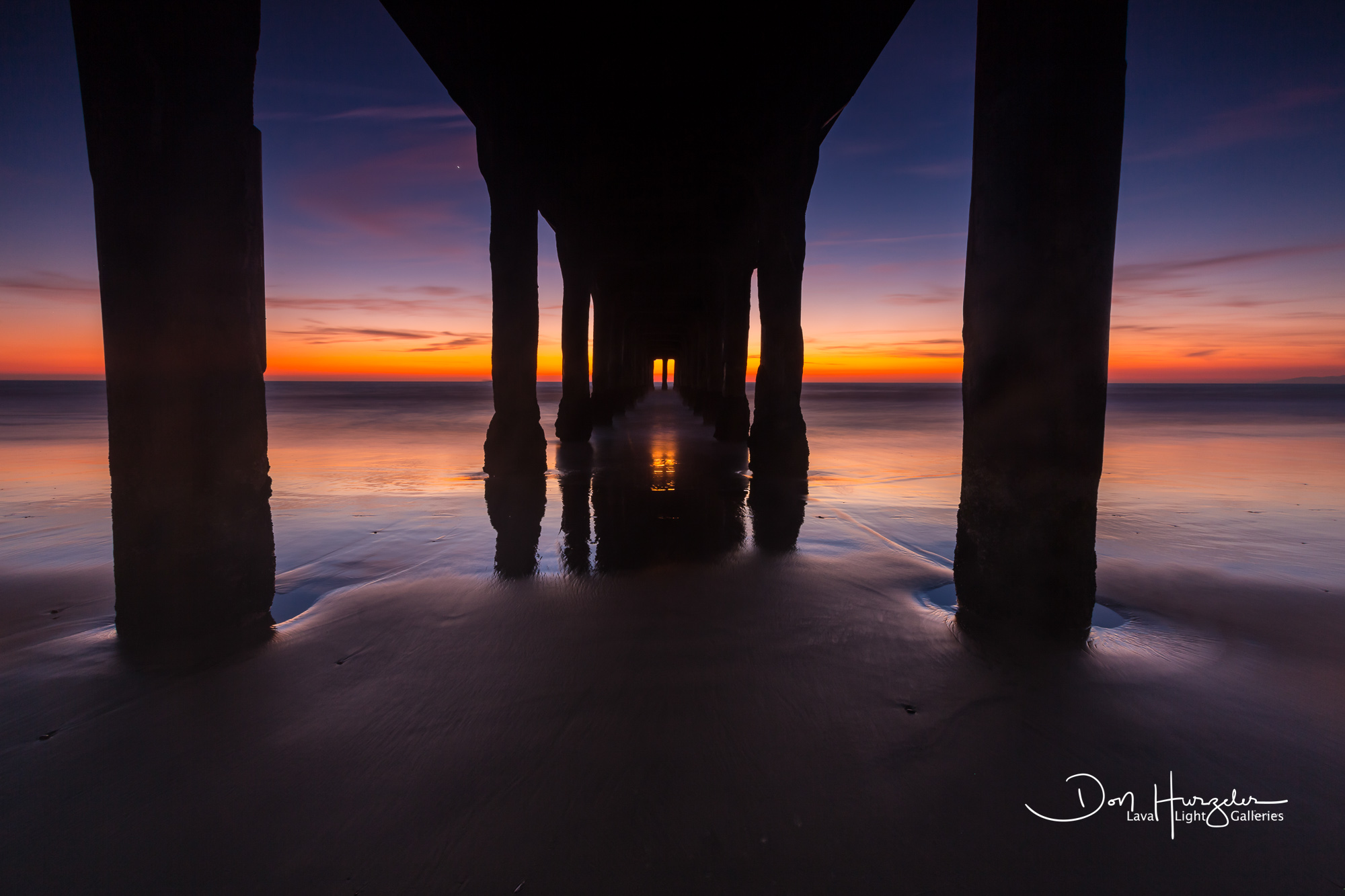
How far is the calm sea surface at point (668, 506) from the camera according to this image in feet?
16.6

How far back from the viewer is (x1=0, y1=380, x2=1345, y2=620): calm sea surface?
507 cm

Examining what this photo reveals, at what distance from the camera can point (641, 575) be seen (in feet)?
15.5

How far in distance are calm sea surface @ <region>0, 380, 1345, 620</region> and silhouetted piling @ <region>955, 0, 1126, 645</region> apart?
1699 millimetres

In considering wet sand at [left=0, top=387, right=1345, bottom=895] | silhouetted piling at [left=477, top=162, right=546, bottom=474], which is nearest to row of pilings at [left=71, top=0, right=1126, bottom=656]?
wet sand at [left=0, top=387, right=1345, bottom=895]

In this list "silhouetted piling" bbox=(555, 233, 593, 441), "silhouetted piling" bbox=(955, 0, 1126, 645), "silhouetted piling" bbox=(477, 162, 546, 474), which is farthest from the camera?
"silhouetted piling" bbox=(555, 233, 593, 441)

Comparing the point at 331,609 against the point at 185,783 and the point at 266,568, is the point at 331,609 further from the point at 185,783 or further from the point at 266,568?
the point at 185,783

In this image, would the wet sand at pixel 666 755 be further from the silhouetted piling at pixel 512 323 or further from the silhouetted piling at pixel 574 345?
the silhouetted piling at pixel 574 345

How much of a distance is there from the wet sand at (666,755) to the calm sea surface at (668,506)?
48.7 inches

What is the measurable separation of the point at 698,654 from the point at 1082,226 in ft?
10.8

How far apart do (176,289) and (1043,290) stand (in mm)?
4940

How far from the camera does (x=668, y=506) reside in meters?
7.37

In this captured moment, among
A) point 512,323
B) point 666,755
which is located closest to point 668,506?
point 512,323

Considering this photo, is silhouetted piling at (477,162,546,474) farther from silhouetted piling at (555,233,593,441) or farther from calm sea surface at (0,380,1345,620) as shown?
silhouetted piling at (555,233,593,441)

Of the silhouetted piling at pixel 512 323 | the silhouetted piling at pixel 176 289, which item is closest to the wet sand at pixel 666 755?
the silhouetted piling at pixel 176 289
